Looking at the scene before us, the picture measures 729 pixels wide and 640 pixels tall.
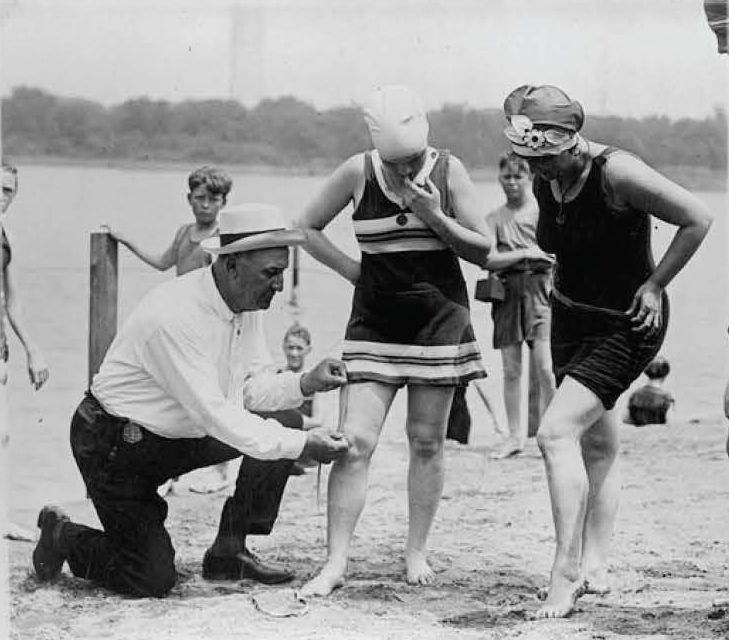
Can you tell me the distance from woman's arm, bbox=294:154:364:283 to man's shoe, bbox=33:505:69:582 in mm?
1274

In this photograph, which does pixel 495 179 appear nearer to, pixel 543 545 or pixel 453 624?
pixel 543 545

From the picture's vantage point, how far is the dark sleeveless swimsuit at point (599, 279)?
3979 millimetres

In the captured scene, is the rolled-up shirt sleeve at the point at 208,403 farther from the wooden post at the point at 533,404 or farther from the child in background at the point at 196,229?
the wooden post at the point at 533,404

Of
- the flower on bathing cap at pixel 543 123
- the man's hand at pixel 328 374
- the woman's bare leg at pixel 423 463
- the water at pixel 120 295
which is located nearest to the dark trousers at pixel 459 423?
the water at pixel 120 295

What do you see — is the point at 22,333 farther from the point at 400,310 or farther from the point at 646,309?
the point at 646,309

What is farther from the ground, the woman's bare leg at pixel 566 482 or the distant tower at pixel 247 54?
the distant tower at pixel 247 54

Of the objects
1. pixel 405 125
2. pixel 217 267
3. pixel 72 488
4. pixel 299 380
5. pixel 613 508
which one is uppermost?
pixel 405 125

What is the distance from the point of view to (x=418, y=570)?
445cm

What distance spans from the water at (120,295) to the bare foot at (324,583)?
4.64ft

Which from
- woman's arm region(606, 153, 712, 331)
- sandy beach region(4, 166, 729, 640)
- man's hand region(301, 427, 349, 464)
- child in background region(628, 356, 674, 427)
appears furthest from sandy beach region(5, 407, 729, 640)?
child in background region(628, 356, 674, 427)

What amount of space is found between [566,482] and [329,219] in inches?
48.8

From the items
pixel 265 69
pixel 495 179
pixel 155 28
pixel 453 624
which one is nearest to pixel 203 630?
pixel 453 624

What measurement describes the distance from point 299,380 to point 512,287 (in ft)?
8.66

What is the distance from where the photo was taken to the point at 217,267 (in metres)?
4.18
